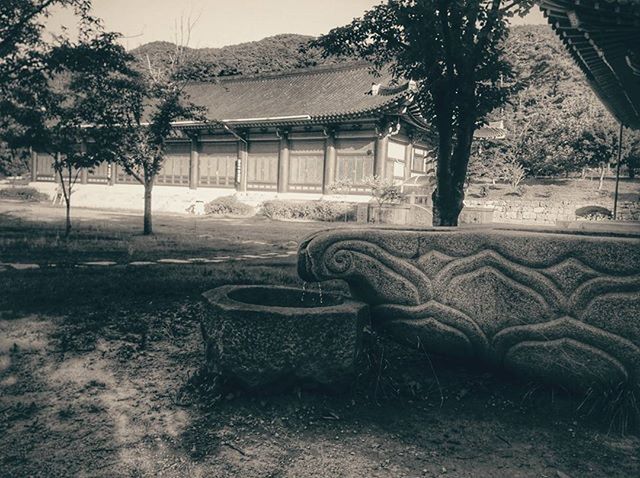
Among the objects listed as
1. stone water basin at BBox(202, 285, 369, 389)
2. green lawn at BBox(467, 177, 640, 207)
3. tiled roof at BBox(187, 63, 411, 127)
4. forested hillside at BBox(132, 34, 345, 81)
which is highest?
forested hillside at BBox(132, 34, 345, 81)

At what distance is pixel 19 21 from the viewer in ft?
26.2

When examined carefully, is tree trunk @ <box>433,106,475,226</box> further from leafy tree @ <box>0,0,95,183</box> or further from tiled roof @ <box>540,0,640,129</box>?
leafy tree @ <box>0,0,95,183</box>

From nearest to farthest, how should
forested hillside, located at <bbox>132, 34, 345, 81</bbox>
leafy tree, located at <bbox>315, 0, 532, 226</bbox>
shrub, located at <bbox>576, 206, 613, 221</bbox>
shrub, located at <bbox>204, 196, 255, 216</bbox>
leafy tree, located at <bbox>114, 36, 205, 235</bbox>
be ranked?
leafy tree, located at <bbox>315, 0, 532, 226</bbox>
leafy tree, located at <bbox>114, 36, 205, 235</bbox>
shrub, located at <bbox>576, 206, 613, 221</bbox>
shrub, located at <bbox>204, 196, 255, 216</bbox>
forested hillside, located at <bbox>132, 34, 345, 81</bbox>

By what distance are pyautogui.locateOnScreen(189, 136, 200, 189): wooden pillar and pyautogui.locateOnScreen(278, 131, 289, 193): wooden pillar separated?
4.84 m

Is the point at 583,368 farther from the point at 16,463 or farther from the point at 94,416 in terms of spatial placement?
the point at 16,463

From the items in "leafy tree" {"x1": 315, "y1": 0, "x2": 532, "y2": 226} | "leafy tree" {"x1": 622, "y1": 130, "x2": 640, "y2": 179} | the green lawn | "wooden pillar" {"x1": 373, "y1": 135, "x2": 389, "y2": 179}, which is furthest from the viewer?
"leafy tree" {"x1": 622, "y1": 130, "x2": 640, "y2": 179}

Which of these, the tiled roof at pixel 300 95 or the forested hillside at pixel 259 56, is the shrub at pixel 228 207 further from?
the forested hillside at pixel 259 56

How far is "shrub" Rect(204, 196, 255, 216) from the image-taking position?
20.1 metres

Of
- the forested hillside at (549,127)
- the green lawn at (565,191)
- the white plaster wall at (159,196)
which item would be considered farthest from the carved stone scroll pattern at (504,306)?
the green lawn at (565,191)

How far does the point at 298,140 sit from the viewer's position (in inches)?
805

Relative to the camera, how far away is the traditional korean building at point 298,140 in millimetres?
18531

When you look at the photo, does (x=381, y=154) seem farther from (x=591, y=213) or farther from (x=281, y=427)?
(x=281, y=427)

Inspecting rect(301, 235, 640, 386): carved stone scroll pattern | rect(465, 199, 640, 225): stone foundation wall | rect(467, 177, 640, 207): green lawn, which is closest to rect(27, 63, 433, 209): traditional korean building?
rect(467, 177, 640, 207): green lawn

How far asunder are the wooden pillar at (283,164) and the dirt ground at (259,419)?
→ 55.8ft
